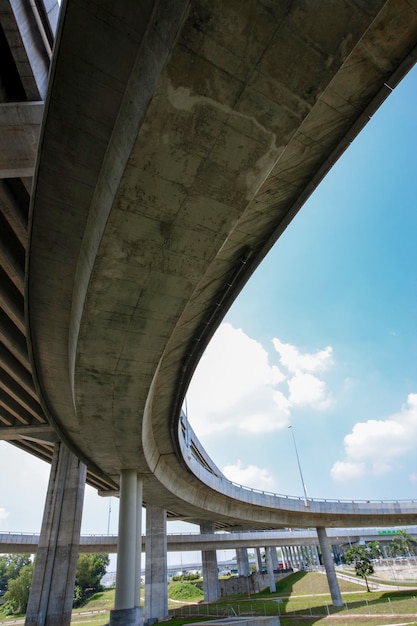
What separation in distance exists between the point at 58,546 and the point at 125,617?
35.6ft

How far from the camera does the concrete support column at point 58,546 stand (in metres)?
22.0

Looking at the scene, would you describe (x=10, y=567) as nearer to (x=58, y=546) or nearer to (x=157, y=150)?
(x=58, y=546)

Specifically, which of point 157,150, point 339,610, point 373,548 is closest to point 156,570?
point 339,610

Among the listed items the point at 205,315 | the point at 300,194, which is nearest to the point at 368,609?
the point at 205,315

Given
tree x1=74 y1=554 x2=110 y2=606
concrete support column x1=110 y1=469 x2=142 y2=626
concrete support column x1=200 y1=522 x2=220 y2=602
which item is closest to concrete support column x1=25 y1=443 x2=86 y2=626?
concrete support column x1=110 y1=469 x2=142 y2=626

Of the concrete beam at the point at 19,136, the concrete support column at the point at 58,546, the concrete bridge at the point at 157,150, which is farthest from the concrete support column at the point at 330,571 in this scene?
the concrete beam at the point at 19,136

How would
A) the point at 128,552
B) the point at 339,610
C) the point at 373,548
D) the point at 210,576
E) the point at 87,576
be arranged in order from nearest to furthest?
the point at 128,552, the point at 339,610, the point at 210,576, the point at 373,548, the point at 87,576

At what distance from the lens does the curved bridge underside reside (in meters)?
4.26

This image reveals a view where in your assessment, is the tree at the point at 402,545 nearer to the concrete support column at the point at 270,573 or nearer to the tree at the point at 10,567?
the concrete support column at the point at 270,573

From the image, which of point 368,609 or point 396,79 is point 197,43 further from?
point 368,609

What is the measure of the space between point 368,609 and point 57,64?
3883 centimetres

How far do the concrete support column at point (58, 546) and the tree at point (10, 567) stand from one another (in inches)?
3962

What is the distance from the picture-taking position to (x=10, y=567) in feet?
338

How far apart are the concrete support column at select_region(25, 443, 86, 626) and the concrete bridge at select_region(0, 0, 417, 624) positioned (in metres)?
16.4
